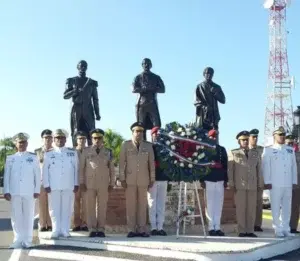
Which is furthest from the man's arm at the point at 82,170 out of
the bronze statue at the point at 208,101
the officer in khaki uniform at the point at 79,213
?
the bronze statue at the point at 208,101

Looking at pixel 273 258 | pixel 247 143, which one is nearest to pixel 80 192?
pixel 247 143

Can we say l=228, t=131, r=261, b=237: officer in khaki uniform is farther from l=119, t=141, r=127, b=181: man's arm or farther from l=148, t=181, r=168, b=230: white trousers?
l=119, t=141, r=127, b=181: man's arm

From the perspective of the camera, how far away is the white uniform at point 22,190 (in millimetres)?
8477

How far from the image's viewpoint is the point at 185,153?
28.7 ft

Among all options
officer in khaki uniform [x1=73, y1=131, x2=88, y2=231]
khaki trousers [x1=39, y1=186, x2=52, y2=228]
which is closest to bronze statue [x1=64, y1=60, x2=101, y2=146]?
officer in khaki uniform [x1=73, y1=131, x2=88, y2=231]

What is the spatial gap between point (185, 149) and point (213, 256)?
91.7 inches

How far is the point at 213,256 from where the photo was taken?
6.79 m

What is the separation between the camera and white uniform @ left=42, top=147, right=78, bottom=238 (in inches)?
346

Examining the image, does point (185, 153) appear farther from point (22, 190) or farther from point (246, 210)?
point (22, 190)

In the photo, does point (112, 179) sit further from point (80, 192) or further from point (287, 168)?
point (287, 168)

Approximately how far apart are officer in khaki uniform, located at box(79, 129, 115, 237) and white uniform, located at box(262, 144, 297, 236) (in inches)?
101

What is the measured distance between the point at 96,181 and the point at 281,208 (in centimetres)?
305

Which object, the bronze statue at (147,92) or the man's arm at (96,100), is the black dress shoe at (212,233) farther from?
the man's arm at (96,100)

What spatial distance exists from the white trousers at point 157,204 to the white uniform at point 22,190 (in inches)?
73.3
